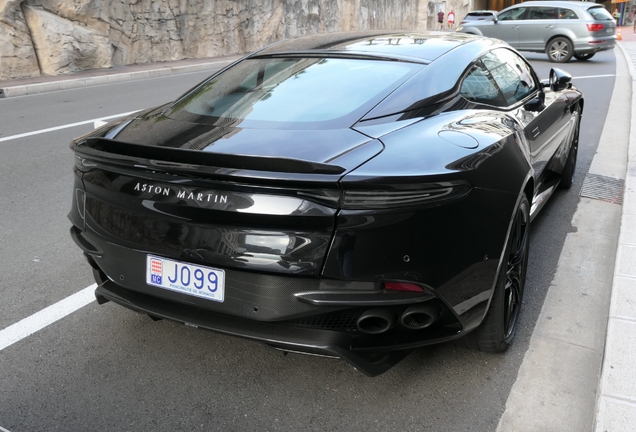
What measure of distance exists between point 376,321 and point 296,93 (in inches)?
49.4

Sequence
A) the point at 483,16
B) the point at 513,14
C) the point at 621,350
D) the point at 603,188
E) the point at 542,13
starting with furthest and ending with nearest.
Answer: the point at 483,16 → the point at 513,14 → the point at 542,13 → the point at 603,188 → the point at 621,350

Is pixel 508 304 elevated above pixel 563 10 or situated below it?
below

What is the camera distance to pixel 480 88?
3.46 metres

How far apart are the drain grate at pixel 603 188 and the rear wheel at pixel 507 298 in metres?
2.70

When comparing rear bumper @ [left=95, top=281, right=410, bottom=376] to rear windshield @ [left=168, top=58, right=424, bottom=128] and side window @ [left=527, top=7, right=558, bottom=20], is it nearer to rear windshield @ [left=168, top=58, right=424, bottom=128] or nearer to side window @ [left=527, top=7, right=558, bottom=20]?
rear windshield @ [left=168, top=58, right=424, bottom=128]

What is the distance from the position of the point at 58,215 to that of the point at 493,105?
11.2 feet

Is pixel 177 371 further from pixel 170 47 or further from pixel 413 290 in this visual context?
pixel 170 47

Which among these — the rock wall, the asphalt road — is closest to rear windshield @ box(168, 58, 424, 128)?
the asphalt road

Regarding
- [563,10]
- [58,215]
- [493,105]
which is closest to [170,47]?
[563,10]

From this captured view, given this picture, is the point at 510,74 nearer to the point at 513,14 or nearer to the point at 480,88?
the point at 480,88

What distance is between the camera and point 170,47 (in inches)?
772

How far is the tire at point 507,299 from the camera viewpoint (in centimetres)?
286

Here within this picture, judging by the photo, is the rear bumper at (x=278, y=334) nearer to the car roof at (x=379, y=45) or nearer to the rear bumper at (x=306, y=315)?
the rear bumper at (x=306, y=315)

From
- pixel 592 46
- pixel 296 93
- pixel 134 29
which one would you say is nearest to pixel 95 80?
pixel 134 29
